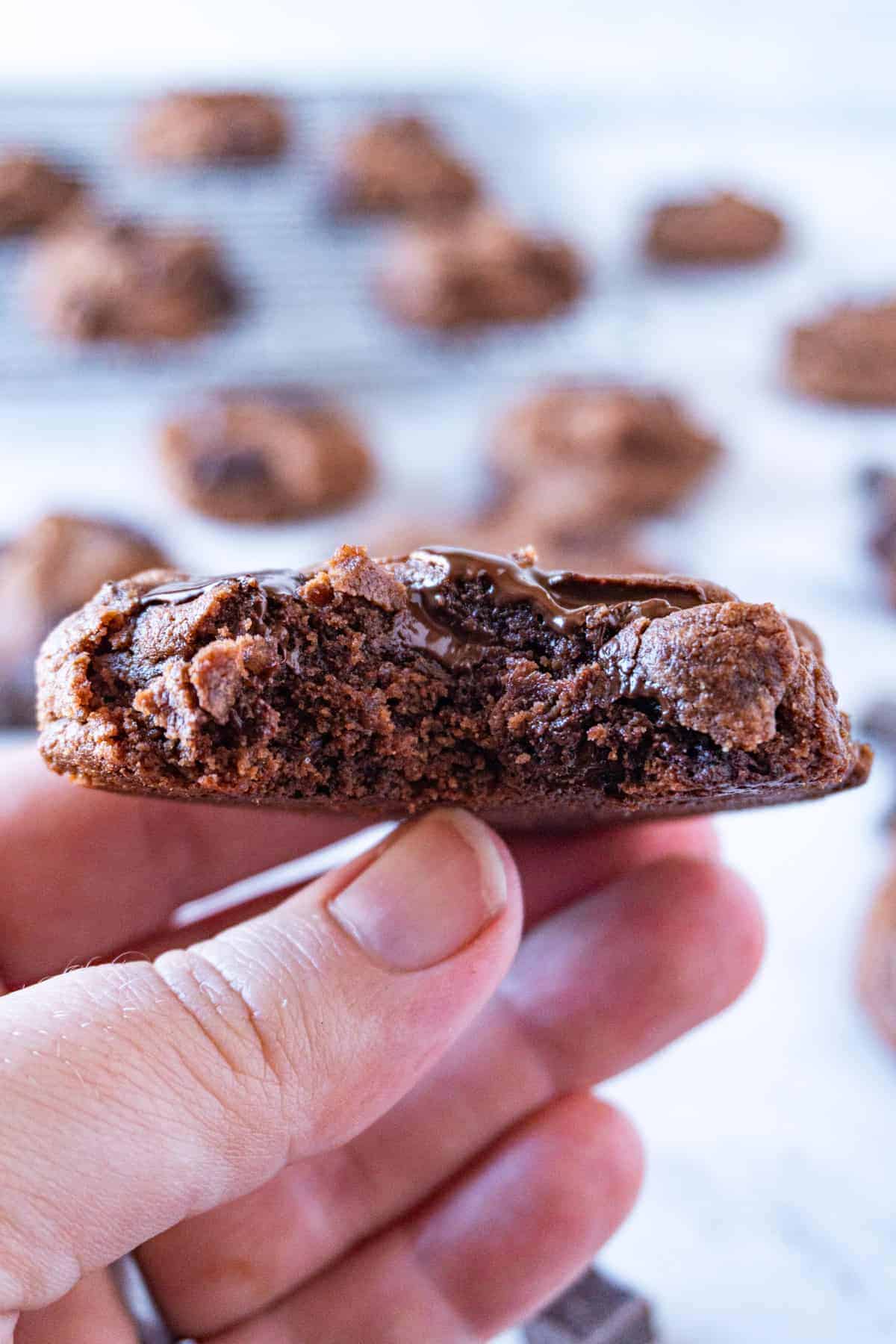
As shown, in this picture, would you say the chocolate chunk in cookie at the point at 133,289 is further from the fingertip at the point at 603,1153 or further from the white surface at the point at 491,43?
the fingertip at the point at 603,1153

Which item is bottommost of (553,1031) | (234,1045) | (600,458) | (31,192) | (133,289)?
(553,1031)

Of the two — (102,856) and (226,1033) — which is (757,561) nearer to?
(102,856)

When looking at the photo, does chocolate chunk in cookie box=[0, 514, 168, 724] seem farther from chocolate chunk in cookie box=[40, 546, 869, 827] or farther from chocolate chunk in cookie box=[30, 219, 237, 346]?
chocolate chunk in cookie box=[40, 546, 869, 827]

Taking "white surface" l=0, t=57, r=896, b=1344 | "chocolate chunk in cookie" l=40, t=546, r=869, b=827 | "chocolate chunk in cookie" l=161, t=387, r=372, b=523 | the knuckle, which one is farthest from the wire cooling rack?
the knuckle

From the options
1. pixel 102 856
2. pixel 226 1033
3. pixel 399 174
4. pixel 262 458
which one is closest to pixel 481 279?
pixel 399 174

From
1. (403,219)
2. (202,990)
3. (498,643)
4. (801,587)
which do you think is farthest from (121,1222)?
(403,219)
